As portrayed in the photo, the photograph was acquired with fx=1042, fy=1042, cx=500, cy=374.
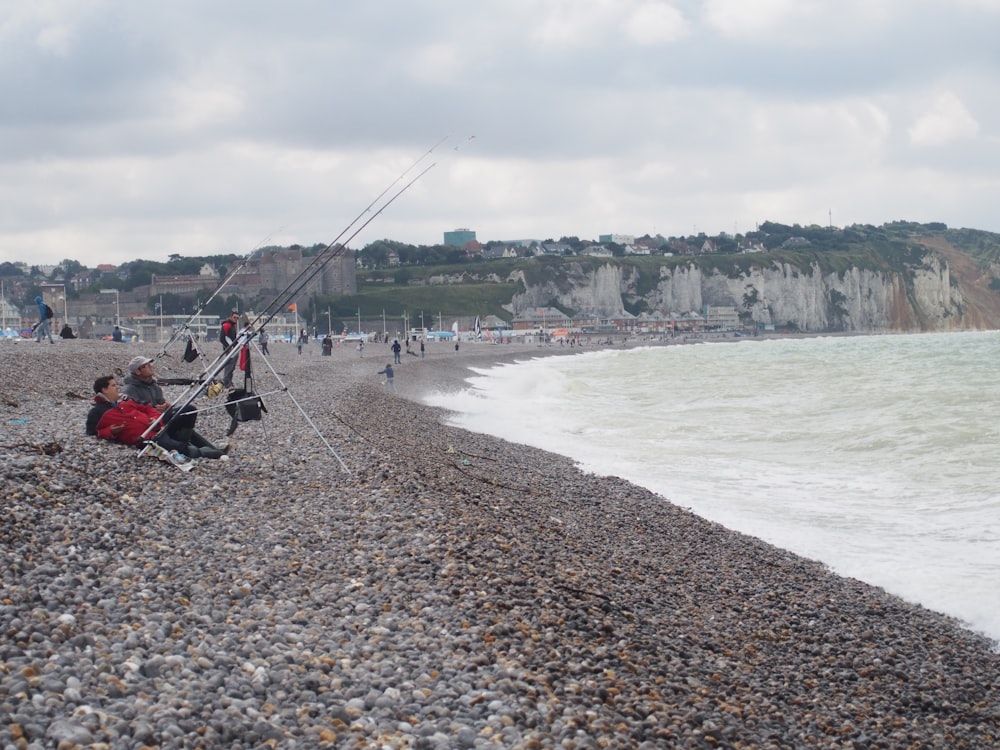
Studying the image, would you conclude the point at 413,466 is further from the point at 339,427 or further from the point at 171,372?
the point at 171,372

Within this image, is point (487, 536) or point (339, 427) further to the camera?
point (339, 427)

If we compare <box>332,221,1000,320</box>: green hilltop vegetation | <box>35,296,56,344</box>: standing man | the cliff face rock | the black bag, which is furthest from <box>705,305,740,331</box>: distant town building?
the black bag

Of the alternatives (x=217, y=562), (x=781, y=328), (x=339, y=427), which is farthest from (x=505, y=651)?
(x=781, y=328)

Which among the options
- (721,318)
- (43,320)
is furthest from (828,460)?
(721,318)

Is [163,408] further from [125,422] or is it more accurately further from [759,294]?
[759,294]

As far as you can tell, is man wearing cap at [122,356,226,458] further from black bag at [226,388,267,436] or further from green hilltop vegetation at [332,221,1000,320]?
green hilltop vegetation at [332,221,1000,320]

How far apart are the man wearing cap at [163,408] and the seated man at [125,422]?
0.04 feet

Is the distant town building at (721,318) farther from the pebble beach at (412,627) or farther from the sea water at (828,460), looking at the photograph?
the pebble beach at (412,627)

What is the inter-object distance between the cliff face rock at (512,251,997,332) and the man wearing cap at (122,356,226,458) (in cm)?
12589

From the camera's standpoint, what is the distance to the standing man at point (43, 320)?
2822 cm

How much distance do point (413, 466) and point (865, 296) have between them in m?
157

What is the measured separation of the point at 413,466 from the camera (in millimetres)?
10188

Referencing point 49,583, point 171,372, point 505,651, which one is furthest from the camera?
point 171,372

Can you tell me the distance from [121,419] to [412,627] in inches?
199
